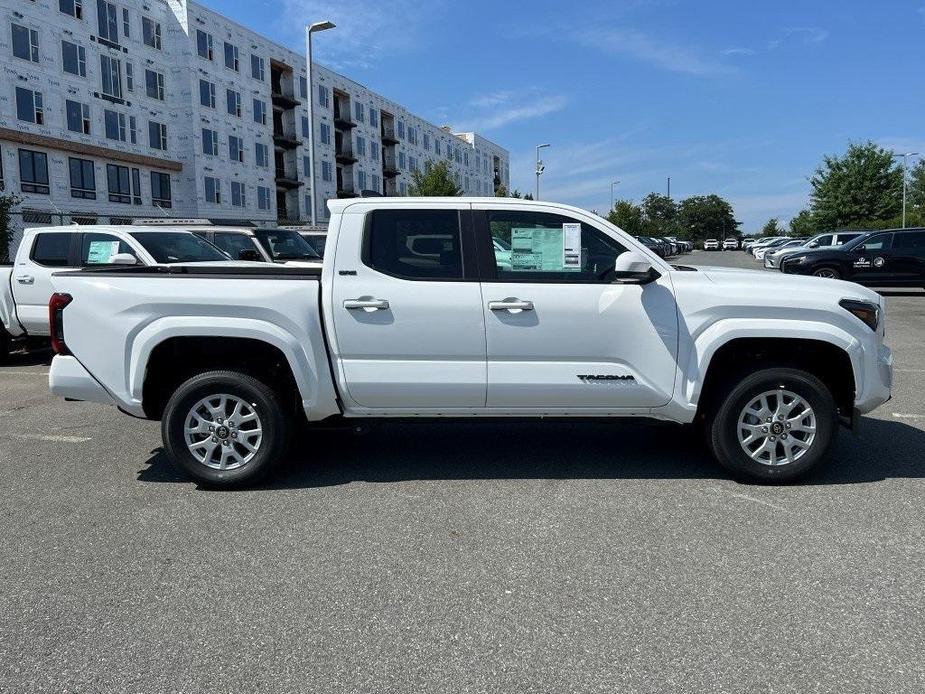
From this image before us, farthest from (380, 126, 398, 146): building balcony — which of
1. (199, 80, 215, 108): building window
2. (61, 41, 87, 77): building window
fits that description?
(61, 41, 87, 77): building window

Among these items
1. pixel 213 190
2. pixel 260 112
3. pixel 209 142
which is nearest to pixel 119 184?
pixel 213 190

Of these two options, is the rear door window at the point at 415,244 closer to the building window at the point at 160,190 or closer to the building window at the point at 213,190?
the building window at the point at 160,190

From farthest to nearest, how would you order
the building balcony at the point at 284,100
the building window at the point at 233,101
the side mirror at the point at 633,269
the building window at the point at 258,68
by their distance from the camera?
the building balcony at the point at 284,100 → the building window at the point at 258,68 → the building window at the point at 233,101 → the side mirror at the point at 633,269

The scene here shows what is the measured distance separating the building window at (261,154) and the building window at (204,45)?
22.0 feet

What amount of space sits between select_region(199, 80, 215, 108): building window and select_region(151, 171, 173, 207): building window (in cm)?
556

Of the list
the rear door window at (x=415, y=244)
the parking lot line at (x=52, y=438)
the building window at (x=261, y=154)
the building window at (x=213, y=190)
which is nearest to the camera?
the rear door window at (x=415, y=244)

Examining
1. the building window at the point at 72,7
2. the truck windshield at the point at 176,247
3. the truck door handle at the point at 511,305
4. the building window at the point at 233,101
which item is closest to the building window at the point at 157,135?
the building window at the point at 233,101

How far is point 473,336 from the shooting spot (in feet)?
16.0

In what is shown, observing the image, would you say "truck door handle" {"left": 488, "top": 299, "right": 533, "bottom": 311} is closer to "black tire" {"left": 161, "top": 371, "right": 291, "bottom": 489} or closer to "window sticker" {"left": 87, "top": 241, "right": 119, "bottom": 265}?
"black tire" {"left": 161, "top": 371, "right": 291, "bottom": 489}

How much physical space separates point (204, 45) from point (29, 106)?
550 inches

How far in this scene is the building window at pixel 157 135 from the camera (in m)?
42.9

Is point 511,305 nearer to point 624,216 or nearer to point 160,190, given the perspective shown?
point 160,190

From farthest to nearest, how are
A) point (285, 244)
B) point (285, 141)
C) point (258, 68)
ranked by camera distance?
point (285, 141) < point (258, 68) < point (285, 244)

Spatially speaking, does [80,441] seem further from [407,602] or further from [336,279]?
[407,602]
